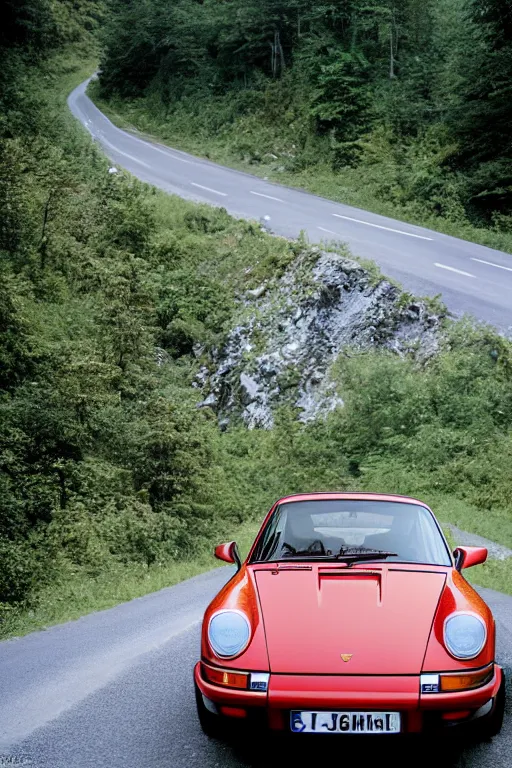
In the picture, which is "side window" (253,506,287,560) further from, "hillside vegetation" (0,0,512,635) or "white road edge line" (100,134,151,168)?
"white road edge line" (100,134,151,168)

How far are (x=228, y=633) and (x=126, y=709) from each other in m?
1.11

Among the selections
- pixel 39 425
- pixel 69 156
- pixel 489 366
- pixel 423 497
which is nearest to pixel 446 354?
pixel 489 366

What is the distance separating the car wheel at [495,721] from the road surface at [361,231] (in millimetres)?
12364

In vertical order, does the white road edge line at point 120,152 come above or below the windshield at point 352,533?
below

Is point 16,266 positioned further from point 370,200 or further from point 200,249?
point 370,200

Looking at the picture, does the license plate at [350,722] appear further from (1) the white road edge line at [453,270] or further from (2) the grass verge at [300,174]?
(2) the grass verge at [300,174]

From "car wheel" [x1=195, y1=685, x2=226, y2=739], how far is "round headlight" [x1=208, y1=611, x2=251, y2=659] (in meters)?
0.29

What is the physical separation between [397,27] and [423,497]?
2799 centimetres

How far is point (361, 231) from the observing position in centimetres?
2222

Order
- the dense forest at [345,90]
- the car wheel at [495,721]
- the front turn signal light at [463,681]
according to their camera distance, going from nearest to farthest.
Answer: the front turn signal light at [463,681] → the car wheel at [495,721] → the dense forest at [345,90]

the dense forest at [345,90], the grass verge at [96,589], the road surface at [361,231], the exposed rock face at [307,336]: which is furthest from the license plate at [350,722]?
the dense forest at [345,90]

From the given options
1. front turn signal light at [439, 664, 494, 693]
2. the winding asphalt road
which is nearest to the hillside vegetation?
the winding asphalt road

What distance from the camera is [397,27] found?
114 feet

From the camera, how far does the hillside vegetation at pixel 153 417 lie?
36.7 feet
